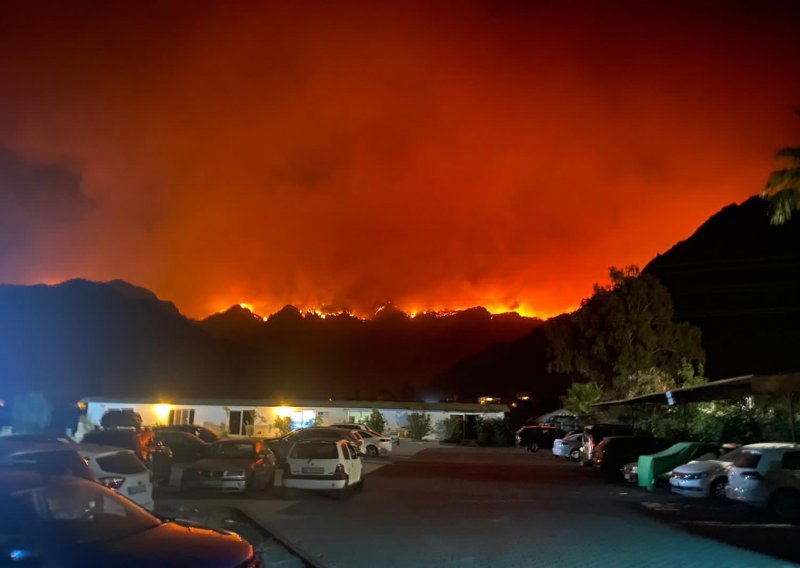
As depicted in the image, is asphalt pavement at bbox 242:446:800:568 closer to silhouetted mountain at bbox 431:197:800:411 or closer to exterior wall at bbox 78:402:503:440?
exterior wall at bbox 78:402:503:440

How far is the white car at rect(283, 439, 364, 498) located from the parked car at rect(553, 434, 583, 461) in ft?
58.0

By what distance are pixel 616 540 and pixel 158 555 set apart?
8.66 m

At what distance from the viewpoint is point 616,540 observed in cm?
1162

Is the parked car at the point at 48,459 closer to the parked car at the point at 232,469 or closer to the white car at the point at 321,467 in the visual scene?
the parked car at the point at 232,469

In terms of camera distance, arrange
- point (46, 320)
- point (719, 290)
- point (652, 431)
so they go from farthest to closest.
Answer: point (46, 320)
point (719, 290)
point (652, 431)

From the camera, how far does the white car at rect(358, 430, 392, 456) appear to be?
112 ft

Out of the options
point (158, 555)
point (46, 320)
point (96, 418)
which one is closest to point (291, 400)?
point (96, 418)

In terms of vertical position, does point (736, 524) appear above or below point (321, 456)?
below

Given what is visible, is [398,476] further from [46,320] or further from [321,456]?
[46,320]

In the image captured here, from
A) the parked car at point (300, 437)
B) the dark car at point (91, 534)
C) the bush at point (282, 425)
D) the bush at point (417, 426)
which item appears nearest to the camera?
the dark car at point (91, 534)

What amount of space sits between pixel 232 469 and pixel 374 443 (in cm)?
1786

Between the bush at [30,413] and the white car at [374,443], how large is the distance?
56.7 ft

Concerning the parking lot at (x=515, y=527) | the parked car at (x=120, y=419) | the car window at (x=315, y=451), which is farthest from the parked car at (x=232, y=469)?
the parked car at (x=120, y=419)

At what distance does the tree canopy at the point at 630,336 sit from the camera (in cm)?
4772
